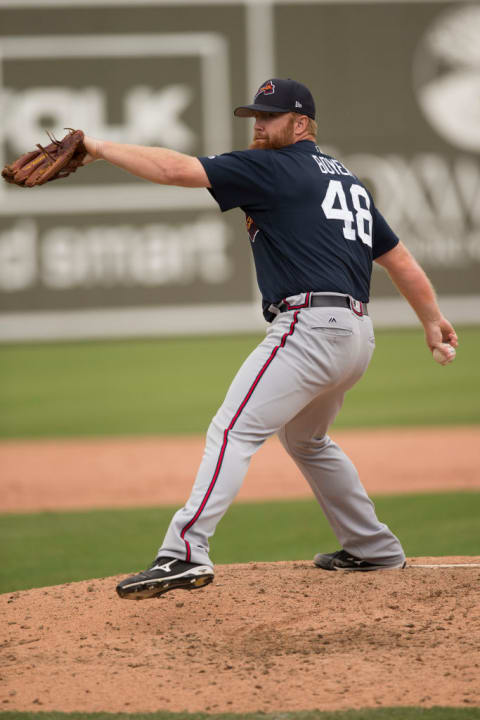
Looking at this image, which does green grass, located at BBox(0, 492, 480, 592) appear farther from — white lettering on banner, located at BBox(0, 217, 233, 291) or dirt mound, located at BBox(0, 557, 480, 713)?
white lettering on banner, located at BBox(0, 217, 233, 291)

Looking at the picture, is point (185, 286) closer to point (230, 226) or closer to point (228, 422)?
point (230, 226)

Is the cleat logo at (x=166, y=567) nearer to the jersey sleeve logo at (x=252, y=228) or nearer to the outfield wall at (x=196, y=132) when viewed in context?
the jersey sleeve logo at (x=252, y=228)

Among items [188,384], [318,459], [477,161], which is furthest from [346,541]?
[477,161]

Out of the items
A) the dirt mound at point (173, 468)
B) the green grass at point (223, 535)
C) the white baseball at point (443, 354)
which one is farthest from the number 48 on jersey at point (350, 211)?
the dirt mound at point (173, 468)

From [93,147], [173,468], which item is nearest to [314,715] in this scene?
[93,147]

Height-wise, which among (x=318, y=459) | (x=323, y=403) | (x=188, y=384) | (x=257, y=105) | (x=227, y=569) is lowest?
(x=188, y=384)

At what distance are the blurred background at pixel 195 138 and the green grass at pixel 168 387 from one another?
0.27 m

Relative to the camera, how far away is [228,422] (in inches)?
131

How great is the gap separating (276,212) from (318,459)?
972 millimetres

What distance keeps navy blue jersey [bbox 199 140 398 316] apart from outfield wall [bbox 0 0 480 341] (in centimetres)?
1202

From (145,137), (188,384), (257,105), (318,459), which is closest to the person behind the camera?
(257,105)

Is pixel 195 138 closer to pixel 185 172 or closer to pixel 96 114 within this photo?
pixel 96 114

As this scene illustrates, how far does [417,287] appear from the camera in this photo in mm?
3846

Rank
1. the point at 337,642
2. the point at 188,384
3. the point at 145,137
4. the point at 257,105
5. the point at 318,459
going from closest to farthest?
the point at 337,642 < the point at 257,105 < the point at 318,459 < the point at 188,384 < the point at 145,137
